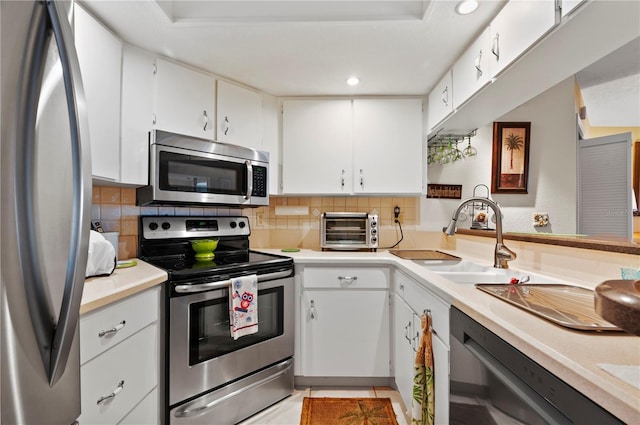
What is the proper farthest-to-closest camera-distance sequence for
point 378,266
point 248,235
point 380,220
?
point 380,220
point 248,235
point 378,266

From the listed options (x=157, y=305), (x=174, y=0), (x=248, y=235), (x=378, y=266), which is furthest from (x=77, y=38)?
(x=378, y=266)

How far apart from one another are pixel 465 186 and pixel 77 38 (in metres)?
2.43

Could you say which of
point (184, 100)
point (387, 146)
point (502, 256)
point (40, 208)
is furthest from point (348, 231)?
point (40, 208)

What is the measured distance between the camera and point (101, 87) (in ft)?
4.79

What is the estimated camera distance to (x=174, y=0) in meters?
1.51

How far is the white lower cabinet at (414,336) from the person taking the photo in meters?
A: 1.18

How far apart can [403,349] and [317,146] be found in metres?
1.56

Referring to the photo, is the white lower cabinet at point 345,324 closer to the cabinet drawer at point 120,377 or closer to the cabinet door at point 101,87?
the cabinet drawer at point 120,377

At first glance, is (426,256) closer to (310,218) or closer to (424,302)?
(424,302)

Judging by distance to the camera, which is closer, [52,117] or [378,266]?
[52,117]

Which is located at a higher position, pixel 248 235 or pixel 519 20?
pixel 519 20

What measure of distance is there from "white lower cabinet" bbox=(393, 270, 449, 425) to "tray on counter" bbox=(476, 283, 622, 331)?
0.24 meters

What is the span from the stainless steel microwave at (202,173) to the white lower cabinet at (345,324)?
0.74 meters

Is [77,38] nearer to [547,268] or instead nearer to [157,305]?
[157,305]
